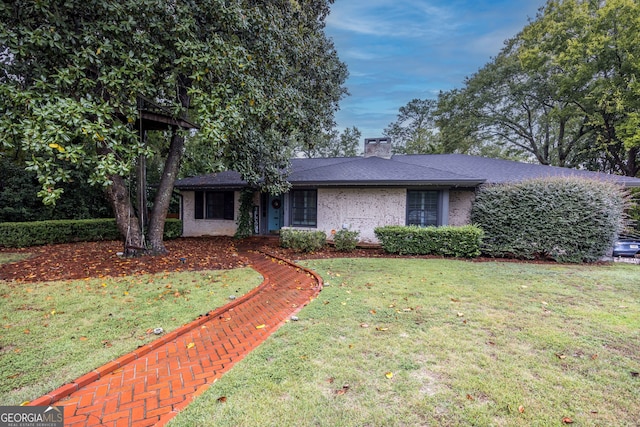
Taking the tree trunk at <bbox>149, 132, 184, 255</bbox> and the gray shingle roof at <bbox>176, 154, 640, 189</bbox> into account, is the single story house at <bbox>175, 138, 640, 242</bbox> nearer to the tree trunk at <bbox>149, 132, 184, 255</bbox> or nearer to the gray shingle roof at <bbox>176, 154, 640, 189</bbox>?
the gray shingle roof at <bbox>176, 154, 640, 189</bbox>

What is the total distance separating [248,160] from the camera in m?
9.77

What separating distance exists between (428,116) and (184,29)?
98.5 feet

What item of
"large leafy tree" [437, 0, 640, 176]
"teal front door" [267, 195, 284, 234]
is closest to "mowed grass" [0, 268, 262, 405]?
"teal front door" [267, 195, 284, 234]

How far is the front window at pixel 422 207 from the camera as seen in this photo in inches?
432

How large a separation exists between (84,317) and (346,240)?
24.2 feet

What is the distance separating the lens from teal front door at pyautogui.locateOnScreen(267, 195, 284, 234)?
14.2 metres

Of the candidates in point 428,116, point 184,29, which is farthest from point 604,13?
point 184,29

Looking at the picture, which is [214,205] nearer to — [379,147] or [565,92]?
[379,147]

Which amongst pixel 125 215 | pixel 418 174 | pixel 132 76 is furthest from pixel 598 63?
pixel 125 215

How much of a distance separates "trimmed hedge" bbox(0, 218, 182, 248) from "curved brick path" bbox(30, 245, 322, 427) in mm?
10390

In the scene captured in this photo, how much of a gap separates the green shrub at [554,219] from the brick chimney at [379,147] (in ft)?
18.7

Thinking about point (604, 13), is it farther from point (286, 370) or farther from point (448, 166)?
point (286, 370)

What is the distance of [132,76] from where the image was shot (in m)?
5.81

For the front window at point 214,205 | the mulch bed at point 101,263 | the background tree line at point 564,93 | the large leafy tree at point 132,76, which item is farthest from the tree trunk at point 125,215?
the background tree line at point 564,93
